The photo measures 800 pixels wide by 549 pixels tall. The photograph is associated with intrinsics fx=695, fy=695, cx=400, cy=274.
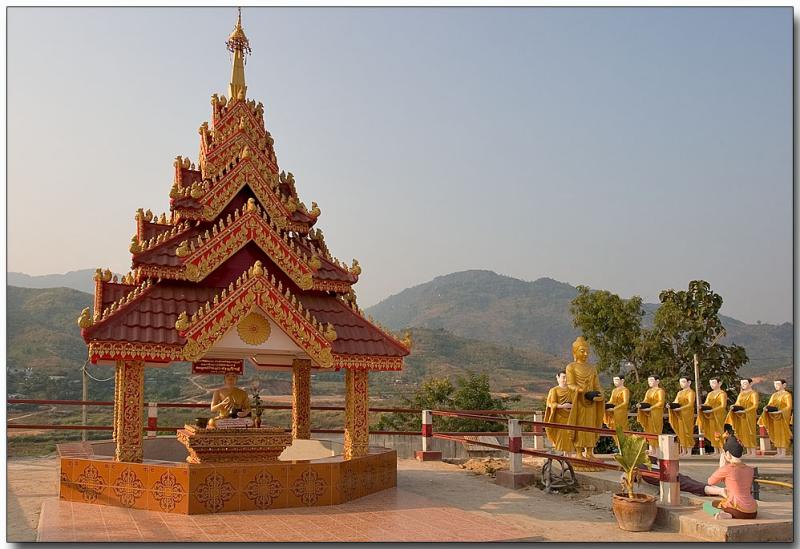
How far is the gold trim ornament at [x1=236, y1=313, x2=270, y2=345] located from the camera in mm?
9586

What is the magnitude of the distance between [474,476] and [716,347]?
13.0m

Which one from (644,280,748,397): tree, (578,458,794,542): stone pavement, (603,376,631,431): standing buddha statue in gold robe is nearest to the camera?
(578,458,794,542): stone pavement

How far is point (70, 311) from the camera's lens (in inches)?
1902

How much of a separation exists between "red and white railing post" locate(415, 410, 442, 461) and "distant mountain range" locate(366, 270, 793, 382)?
66.2 m

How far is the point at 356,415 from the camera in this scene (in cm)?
1036

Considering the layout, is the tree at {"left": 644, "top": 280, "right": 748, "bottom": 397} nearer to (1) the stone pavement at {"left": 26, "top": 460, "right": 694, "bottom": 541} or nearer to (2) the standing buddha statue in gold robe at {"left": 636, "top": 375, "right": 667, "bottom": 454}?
(2) the standing buddha statue in gold robe at {"left": 636, "top": 375, "right": 667, "bottom": 454}

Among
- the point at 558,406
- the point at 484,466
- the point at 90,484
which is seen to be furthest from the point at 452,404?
the point at 90,484

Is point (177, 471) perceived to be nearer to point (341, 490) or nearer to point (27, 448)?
point (341, 490)

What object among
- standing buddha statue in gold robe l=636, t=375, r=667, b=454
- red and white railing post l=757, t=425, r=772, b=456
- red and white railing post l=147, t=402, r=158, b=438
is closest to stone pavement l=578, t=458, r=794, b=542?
standing buddha statue in gold robe l=636, t=375, r=667, b=454

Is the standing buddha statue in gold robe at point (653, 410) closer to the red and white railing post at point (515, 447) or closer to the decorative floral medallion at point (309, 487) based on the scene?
the red and white railing post at point (515, 447)

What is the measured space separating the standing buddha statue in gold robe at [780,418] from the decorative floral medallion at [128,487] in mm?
14365

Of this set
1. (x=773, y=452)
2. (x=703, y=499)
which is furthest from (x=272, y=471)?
(x=773, y=452)

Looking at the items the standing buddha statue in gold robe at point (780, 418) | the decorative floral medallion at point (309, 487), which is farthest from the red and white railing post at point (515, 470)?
the standing buddha statue in gold robe at point (780, 418)

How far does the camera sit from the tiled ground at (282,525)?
778cm
